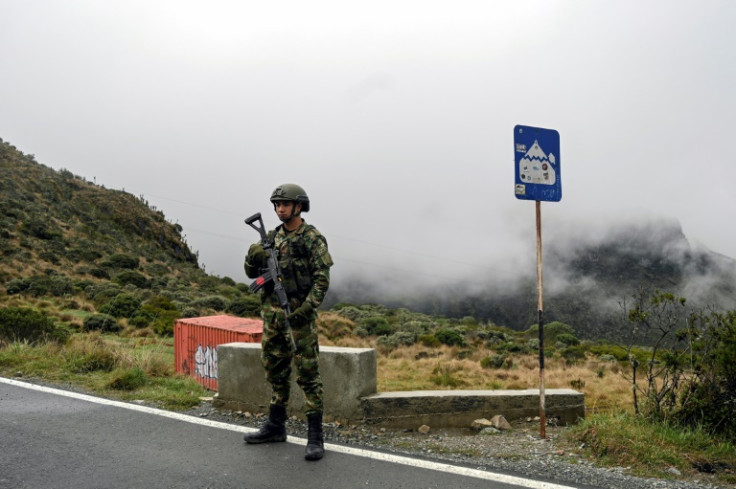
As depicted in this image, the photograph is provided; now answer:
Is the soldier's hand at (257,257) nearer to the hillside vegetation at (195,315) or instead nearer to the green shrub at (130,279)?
the hillside vegetation at (195,315)

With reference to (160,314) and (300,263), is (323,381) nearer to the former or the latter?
(300,263)

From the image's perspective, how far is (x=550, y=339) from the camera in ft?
111

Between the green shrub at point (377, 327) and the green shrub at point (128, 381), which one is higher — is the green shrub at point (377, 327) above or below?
below

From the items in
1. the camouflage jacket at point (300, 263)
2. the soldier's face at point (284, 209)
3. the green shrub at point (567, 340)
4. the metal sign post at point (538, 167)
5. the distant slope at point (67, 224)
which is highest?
the distant slope at point (67, 224)

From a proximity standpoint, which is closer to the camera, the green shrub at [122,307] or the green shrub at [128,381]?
the green shrub at [128,381]

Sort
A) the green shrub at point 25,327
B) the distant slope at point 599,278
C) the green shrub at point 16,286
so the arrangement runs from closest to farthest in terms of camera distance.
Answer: the green shrub at point 25,327 → the green shrub at point 16,286 → the distant slope at point 599,278

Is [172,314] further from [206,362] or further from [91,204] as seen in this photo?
[91,204]

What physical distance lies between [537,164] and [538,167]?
1.1 inches

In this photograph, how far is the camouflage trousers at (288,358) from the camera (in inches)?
175

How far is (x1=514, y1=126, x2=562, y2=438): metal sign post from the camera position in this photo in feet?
16.4

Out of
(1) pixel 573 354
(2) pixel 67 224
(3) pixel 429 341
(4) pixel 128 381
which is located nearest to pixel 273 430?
(4) pixel 128 381

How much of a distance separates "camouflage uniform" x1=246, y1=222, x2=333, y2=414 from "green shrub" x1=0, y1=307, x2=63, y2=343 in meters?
7.58

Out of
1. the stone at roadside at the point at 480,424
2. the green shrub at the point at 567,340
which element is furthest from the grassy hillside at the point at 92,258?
the green shrub at the point at 567,340

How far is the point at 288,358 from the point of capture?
4.60 metres
